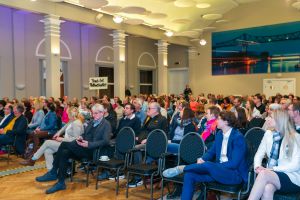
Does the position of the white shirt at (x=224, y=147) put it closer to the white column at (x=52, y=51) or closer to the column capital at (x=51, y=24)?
the white column at (x=52, y=51)

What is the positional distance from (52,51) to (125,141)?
597cm

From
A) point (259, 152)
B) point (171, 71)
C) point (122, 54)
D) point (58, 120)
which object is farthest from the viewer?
point (171, 71)

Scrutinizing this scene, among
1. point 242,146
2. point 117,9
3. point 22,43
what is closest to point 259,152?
point 242,146

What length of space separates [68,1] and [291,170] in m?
8.72

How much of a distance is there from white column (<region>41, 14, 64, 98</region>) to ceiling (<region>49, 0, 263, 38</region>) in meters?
0.80

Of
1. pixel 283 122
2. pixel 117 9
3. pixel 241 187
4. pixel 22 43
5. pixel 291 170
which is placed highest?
pixel 117 9

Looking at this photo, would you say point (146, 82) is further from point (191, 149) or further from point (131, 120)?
point (191, 149)

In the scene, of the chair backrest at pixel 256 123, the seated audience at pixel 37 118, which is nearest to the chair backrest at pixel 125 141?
the chair backrest at pixel 256 123

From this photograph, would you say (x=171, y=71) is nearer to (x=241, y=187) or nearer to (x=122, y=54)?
(x=122, y=54)

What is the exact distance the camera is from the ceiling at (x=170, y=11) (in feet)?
32.8

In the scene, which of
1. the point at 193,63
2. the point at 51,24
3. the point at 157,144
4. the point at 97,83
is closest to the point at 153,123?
the point at 157,144

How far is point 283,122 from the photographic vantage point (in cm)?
340

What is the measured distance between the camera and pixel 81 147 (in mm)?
4930

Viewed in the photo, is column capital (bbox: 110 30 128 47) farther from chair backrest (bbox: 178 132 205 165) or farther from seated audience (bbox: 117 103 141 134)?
chair backrest (bbox: 178 132 205 165)
